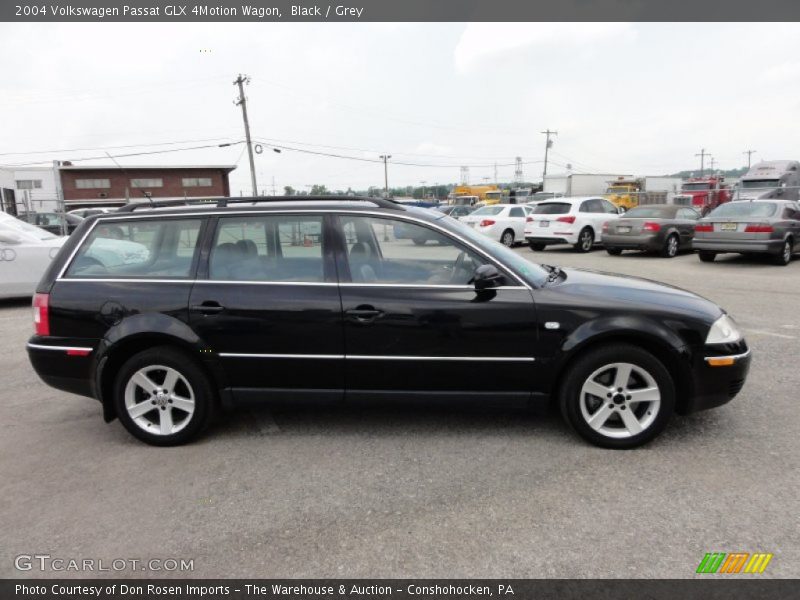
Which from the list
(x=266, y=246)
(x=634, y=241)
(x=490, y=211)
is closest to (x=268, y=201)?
(x=266, y=246)

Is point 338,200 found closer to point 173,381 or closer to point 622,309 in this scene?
point 173,381

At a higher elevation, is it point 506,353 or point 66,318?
point 66,318

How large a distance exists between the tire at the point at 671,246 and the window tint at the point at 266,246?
1336cm

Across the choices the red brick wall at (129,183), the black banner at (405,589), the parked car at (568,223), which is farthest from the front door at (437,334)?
the red brick wall at (129,183)

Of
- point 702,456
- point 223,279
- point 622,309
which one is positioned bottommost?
point 702,456

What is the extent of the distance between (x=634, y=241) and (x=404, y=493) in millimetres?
13384

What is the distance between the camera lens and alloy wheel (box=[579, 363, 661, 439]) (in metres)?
3.56

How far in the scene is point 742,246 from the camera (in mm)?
12164

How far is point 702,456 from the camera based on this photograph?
11.5 feet

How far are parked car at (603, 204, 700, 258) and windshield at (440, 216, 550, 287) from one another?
11.8 m

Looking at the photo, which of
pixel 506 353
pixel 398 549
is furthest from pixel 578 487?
pixel 398 549

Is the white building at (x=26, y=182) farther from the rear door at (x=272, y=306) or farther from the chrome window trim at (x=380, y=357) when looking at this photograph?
the chrome window trim at (x=380, y=357)

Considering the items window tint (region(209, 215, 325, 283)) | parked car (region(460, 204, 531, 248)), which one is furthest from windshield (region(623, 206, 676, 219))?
window tint (region(209, 215, 325, 283))

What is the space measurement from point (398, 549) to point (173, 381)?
81.0 inches
